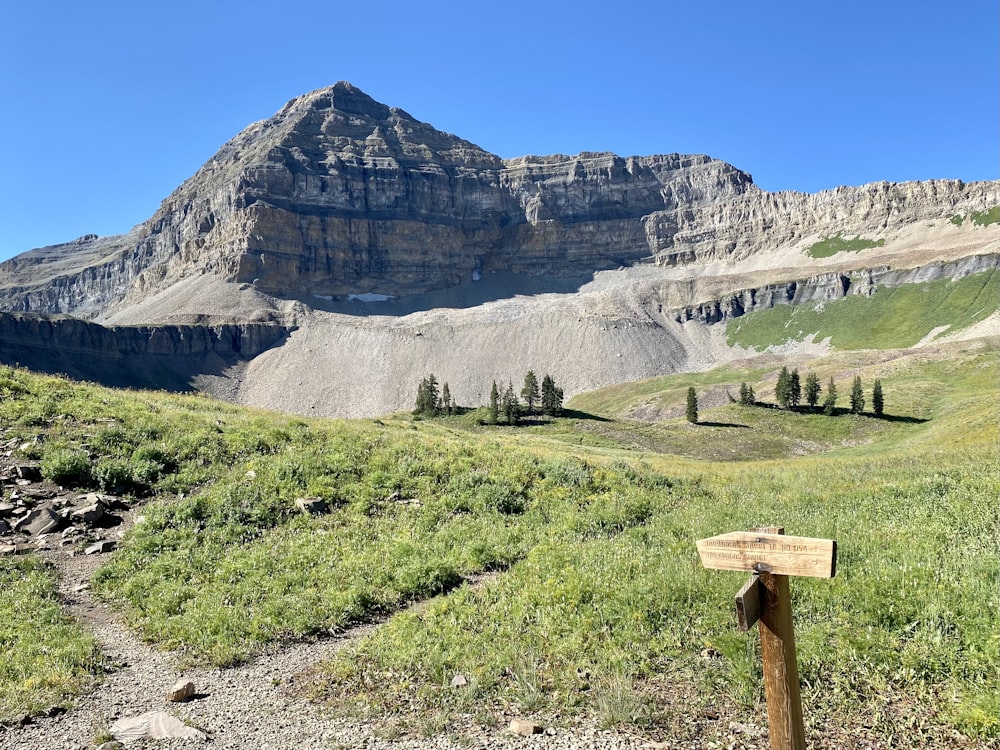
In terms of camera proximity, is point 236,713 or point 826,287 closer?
point 236,713

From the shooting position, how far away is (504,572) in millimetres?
10695

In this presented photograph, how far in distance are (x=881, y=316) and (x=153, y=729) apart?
153 metres

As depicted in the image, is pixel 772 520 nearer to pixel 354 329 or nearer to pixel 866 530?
pixel 866 530

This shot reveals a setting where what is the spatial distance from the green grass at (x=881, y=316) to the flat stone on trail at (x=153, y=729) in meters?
137

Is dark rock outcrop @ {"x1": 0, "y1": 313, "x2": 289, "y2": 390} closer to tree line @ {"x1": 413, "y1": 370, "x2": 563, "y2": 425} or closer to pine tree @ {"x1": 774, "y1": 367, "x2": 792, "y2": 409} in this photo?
tree line @ {"x1": 413, "y1": 370, "x2": 563, "y2": 425}

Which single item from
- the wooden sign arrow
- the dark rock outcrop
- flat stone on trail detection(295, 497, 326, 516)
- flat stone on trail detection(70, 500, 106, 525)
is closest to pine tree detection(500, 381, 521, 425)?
flat stone on trail detection(295, 497, 326, 516)

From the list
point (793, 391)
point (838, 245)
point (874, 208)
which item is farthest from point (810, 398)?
point (874, 208)

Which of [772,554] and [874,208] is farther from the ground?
[874,208]

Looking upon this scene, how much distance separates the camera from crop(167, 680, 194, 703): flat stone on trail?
732 cm

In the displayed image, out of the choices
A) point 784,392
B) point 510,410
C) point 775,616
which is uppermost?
point 775,616

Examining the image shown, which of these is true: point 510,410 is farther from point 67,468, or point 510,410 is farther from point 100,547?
point 100,547

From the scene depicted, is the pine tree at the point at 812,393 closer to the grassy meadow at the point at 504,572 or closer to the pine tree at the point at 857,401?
the pine tree at the point at 857,401

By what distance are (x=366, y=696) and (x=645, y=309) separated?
16462 centimetres

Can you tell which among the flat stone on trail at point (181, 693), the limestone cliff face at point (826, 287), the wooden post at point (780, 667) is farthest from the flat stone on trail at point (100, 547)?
the limestone cliff face at point (826, 287)
